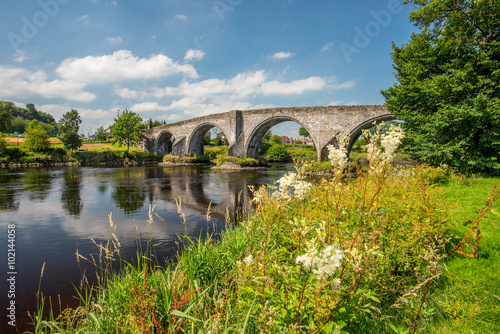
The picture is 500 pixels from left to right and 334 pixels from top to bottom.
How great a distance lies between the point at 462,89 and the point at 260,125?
26391 millimetres

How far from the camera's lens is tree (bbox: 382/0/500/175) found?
9617 millimetres

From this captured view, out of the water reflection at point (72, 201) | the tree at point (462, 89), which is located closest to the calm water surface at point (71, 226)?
the water reflection at point (72, 201)

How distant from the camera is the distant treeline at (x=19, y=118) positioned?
50388 millimetres

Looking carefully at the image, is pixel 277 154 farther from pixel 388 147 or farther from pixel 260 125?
pixel 388 147

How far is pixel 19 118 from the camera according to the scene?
8050cm

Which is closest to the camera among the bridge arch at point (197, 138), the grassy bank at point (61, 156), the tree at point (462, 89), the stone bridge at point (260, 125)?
the tree at point (462, 89)

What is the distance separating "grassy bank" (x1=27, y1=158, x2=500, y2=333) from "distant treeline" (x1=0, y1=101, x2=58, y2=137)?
6837 centimetres

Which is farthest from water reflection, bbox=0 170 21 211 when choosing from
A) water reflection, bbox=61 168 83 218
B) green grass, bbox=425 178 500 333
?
green grass, bbox=425 178 500 333

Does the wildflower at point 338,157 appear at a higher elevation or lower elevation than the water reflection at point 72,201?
higher

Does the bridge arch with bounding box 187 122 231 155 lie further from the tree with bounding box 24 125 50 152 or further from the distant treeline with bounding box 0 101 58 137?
the distant treeline with bounding box 0 101 58 137

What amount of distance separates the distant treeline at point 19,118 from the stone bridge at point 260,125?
2860cm

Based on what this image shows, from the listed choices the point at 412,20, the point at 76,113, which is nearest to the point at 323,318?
the point at 412,20

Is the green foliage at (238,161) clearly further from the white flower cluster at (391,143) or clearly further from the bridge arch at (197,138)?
the white flower cluster at (391,143)

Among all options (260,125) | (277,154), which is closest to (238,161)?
(260,125)
